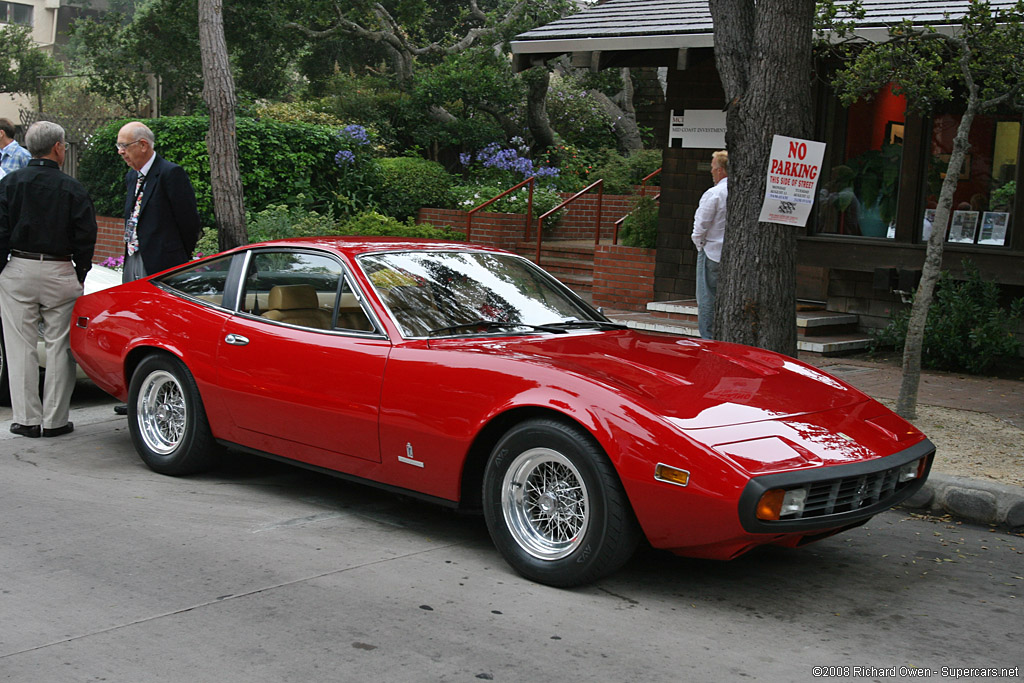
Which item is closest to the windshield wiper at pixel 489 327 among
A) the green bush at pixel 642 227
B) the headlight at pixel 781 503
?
the headlight at pixel 781 503

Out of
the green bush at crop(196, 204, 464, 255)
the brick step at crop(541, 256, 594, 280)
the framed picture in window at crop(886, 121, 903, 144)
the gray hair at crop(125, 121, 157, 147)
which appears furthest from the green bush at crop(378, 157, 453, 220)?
the gray hair at crop(125, 121, 157, 147)

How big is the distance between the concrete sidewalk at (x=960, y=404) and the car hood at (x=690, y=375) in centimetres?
129

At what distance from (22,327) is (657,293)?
314 inches

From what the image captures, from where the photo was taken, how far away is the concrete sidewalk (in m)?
5.72

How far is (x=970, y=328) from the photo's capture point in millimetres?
9977

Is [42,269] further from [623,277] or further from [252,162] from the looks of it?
[252,162]

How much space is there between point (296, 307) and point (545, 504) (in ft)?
6.43

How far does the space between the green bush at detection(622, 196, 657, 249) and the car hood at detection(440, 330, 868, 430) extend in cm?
815

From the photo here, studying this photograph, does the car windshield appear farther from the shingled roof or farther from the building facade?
the shingled roof

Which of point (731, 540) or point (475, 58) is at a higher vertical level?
point (475, 58)

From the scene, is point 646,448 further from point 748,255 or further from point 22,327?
point 22,327

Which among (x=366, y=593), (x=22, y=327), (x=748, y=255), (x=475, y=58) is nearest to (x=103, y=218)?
(x=475, y=58)

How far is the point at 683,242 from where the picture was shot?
1296 centimetres

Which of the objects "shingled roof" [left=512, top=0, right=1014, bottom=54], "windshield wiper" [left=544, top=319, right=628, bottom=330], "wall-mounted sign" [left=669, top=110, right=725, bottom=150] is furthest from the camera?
"wall-mounted sign" [left=669, top=110, right=725, bottom=150]
